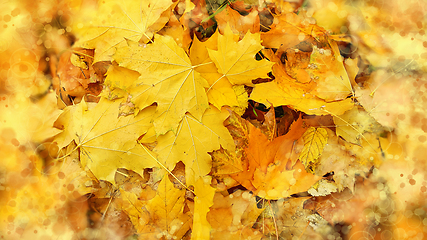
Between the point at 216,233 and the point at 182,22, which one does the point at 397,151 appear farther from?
the point at 182,22

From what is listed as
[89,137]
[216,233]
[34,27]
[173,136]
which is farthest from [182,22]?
[216,233]

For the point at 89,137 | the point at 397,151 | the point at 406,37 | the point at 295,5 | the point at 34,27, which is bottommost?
the point at 397,151

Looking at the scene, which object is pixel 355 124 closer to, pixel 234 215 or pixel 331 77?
pixel 331 77

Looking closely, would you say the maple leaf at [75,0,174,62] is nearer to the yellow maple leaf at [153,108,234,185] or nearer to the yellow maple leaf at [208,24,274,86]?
the yellow maple leaf at [208,24,274,86]

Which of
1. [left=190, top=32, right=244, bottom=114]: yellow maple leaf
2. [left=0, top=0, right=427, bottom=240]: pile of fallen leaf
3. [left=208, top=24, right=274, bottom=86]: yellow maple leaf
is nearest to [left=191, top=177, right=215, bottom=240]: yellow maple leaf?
[left=0, top=0, right=427, bottom=240]: pile of fallen leaf

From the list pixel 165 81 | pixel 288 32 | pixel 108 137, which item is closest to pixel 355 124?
pixel 288 32

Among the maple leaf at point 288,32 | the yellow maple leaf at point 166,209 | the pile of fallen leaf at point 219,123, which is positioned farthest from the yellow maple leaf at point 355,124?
the yellow maple leaf at point 166,209
